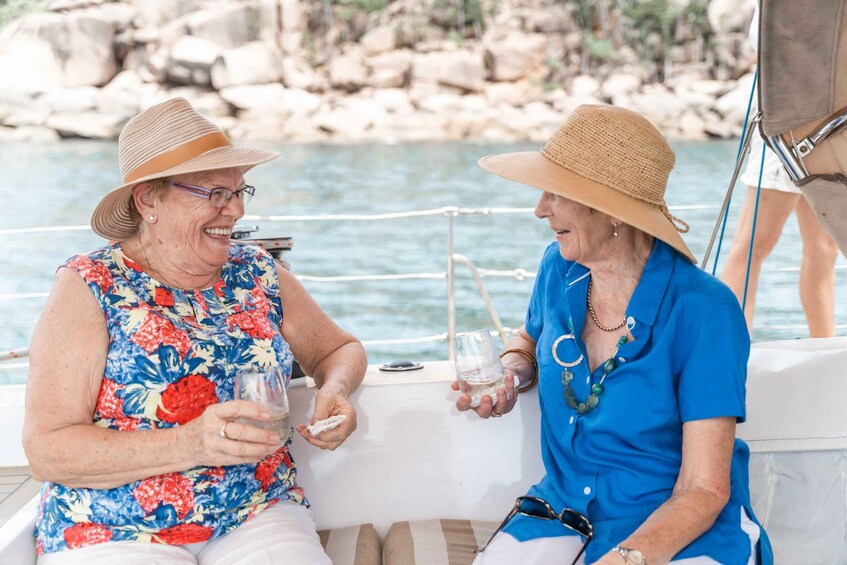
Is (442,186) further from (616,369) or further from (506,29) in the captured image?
(616,369)

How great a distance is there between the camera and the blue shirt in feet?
5.19

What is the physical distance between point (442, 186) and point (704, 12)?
595 inches

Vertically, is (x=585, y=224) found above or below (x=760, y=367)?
above

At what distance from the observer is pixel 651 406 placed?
1643 millimetres

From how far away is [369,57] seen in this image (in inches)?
1393

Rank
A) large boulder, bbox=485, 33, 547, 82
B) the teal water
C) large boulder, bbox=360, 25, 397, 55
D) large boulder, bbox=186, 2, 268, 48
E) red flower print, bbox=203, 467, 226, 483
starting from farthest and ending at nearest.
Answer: large boulder, bbox=360, 25, 397, 55, large boulder, bbox=485, 33, 547, 82, large boulder, bbox=186, 2, 268, 48, the teal water, red flower print, bbox=203, 467, 226, 483

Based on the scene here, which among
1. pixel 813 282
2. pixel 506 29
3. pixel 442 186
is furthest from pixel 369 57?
pixel 813 282

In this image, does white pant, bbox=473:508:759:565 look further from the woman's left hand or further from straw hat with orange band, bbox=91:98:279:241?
straw hat with orange band, bbox=91:98:279:241

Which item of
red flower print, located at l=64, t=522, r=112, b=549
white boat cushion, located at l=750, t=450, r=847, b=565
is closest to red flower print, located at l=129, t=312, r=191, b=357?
red flower print, located at l=64, t=522, r=112, b=549

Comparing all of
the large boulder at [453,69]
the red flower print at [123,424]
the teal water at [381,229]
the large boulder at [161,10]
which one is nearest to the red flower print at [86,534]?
→ the red flower print at [123,424]

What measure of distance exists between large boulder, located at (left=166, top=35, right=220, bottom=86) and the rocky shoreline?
2.0 inches

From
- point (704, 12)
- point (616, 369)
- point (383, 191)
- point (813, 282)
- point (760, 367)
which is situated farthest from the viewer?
point (704, 12)

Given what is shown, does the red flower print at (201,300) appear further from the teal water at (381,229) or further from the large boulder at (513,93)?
the large boulder at (513,93)

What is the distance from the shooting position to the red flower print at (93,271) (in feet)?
5.72
